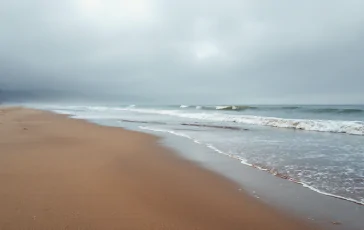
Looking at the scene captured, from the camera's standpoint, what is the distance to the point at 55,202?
3881 mm

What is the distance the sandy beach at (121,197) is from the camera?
3.39m

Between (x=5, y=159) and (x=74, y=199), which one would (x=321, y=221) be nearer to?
(x=74, y=199)

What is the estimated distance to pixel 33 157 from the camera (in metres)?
6.85

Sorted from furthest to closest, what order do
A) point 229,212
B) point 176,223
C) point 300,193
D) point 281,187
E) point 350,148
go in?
point 350,148 < point 281,187 < point 300,193 < point 229,212 < point 176,223

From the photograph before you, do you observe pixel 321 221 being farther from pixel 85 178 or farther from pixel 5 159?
pixel 5 159

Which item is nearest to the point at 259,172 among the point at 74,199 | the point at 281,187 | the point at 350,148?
the point at 281,187

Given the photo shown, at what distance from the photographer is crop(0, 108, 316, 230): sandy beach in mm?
3395

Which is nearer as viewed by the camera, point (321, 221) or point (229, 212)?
point (321, 221)

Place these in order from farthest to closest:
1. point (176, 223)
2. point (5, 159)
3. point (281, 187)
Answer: point (5, 159) < point (281, 187) < point (176, 223)

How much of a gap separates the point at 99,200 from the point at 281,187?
311 centimetres

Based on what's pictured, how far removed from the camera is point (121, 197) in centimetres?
425

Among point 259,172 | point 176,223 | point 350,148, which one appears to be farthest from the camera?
point 350,148

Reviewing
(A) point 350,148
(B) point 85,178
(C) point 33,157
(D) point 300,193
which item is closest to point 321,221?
(D) point 300,193

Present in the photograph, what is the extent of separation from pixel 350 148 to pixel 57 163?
9022 millimetres
